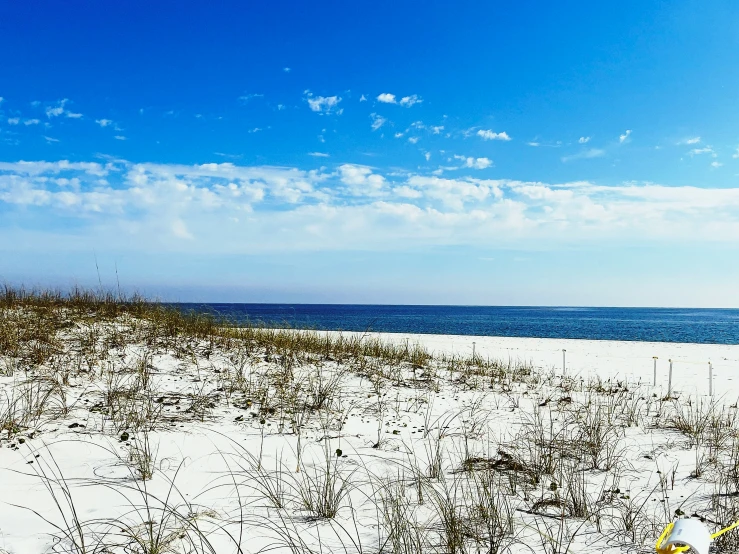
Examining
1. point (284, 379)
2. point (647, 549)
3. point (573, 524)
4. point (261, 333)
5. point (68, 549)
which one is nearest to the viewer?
point (68, 549)

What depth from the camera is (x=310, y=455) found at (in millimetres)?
4562

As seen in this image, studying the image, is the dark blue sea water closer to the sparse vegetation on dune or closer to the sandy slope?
the sparse vegetation on dune

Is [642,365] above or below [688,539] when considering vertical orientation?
below

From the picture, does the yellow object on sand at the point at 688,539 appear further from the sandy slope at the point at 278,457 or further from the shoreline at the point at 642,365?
the shoreline at the point at 642,365

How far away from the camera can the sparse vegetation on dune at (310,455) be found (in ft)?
9.75

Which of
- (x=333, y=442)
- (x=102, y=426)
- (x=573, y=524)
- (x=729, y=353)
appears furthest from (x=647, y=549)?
(x=729, y=353)

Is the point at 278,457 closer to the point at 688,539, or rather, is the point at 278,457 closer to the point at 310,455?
the point at 310,455

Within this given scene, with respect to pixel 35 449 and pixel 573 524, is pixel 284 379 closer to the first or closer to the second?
pixel 35 449

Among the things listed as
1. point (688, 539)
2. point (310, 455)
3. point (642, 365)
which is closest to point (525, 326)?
point (642, 365)

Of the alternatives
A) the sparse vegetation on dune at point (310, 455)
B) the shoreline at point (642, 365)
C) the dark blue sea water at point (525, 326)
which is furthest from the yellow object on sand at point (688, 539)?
the dark blue sea water at point (525, 326)

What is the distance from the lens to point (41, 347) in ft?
24.7

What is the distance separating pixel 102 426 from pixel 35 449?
64 centimetres

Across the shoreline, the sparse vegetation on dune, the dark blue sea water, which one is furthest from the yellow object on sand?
the dark blue sea water

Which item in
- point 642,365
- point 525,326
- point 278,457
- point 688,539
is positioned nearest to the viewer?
point 688,539
